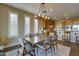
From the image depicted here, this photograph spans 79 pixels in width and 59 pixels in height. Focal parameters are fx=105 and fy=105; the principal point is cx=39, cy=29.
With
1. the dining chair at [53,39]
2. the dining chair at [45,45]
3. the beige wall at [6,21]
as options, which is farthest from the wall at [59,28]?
the beige wall at [6,21]

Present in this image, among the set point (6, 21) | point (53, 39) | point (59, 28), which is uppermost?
point (6, 21)

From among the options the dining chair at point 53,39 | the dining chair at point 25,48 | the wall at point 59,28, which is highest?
the wall at point 59,28

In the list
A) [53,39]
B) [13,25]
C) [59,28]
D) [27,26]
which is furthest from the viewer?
[59,28]

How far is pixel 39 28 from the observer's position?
252 cm

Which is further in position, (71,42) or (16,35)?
(71,42)

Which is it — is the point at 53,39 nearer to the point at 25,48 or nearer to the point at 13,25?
the point at 25,48

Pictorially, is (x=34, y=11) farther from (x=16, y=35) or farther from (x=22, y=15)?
(x=16, y=35)

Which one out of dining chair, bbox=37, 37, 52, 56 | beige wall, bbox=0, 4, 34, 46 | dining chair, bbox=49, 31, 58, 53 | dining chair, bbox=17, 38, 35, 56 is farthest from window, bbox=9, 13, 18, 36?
dining chair, bbox=49, 31, 58, 53

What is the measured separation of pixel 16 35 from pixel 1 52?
1.52ft

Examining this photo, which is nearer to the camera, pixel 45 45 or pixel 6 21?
pixel 6 21

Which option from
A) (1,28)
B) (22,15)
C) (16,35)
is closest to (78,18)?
(22,15)

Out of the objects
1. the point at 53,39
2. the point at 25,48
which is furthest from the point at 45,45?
the point at 25,48

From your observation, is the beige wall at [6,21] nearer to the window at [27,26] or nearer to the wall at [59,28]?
the window at [27,26]

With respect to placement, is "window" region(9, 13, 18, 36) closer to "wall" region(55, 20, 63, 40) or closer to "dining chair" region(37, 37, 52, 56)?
"dining chair" region(37, 37, 52, 56)
